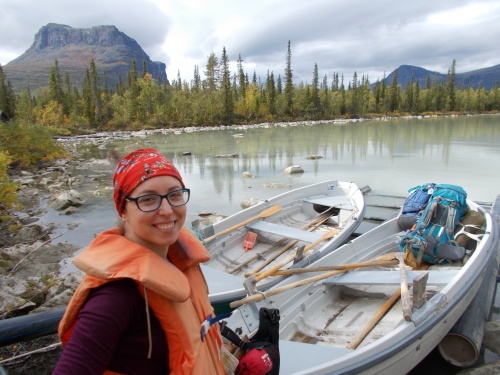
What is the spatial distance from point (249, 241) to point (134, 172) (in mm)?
4437

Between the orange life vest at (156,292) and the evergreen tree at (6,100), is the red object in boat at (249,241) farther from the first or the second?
the evergreen tree at (6,100)

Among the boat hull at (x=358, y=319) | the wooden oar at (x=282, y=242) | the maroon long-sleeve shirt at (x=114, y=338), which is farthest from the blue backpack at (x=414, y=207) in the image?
the maroon long-sleeve shirt at (x=114, y=338)

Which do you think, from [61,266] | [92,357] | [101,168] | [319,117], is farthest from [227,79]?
[92,357]

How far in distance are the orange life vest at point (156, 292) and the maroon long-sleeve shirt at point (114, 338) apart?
29 millimetres

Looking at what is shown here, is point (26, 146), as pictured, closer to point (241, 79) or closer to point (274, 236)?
point (274, 236)

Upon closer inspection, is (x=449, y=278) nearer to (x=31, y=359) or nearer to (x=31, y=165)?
(x=31, y=359)

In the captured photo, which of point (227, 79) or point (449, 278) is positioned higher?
point (227, 79)

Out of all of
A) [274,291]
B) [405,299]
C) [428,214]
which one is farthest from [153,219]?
[428,214]

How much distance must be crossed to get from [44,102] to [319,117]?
4716cm

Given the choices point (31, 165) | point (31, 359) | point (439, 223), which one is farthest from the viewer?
point (31, 165)

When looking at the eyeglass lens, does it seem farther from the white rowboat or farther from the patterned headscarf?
the white rowboat

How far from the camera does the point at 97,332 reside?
1.11 metres

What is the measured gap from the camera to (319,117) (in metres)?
67.6

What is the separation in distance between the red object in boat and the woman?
4039 mm
